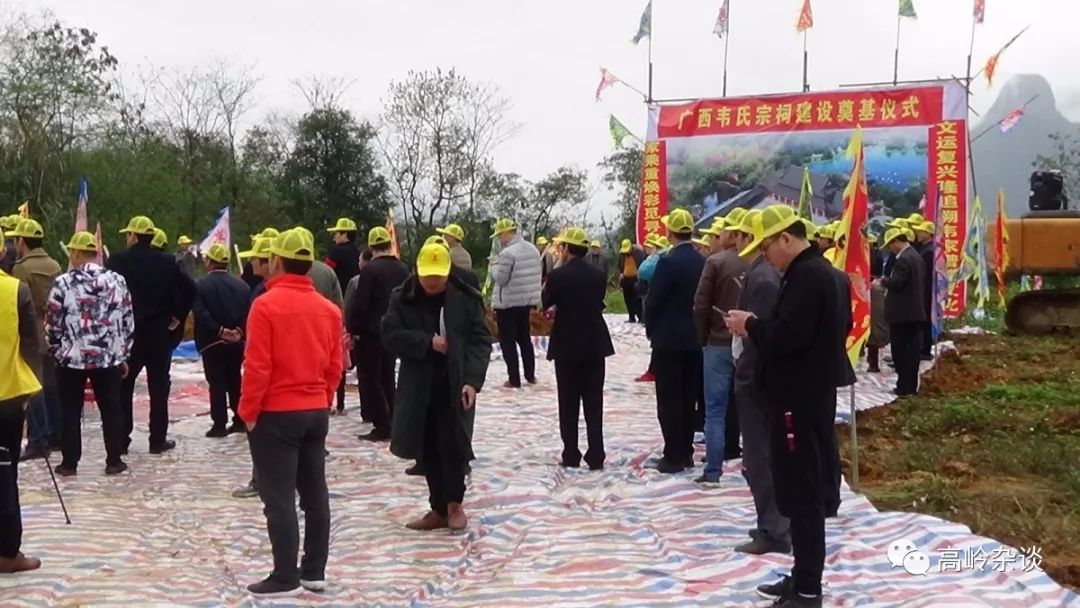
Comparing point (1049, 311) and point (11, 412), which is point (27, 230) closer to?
point (11, 412)

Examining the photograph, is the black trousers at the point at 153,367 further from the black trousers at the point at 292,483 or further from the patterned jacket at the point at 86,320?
the black trousers at the point at 292,483

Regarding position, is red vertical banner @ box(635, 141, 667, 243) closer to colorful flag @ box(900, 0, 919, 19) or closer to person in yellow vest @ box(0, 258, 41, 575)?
colorful flag @ box(900, 0, 919, 19)

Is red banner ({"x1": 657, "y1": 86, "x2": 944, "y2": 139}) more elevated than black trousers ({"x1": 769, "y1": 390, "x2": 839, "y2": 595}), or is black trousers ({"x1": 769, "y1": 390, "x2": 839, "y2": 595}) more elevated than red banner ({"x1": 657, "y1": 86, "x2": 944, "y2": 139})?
red banner ({"x1": 657, "y1": 86, "x2": 944, "y2": 139})

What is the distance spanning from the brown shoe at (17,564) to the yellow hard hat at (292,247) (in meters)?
1.97

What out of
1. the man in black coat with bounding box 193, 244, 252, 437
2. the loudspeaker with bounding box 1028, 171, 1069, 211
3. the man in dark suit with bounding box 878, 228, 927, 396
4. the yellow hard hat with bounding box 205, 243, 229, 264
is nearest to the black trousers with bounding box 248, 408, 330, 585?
the man in black coat with bounding box 193, 244, 252, 437

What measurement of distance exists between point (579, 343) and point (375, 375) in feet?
7.56

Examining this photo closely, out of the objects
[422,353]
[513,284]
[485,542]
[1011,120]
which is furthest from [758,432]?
[1011,120]

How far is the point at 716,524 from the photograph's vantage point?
588 cm

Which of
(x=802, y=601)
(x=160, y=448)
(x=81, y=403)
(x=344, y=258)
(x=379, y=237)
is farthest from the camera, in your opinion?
(x=344, y=258)

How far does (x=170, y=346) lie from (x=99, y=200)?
20.1 metres

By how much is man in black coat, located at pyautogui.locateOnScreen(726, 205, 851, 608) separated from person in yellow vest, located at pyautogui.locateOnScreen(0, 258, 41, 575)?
3516 millimetres

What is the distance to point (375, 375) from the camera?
8.63 m

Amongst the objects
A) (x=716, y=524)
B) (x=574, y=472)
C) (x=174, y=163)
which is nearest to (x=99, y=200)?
(x=174, y=163)

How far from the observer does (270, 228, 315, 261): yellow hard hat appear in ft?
15.6
